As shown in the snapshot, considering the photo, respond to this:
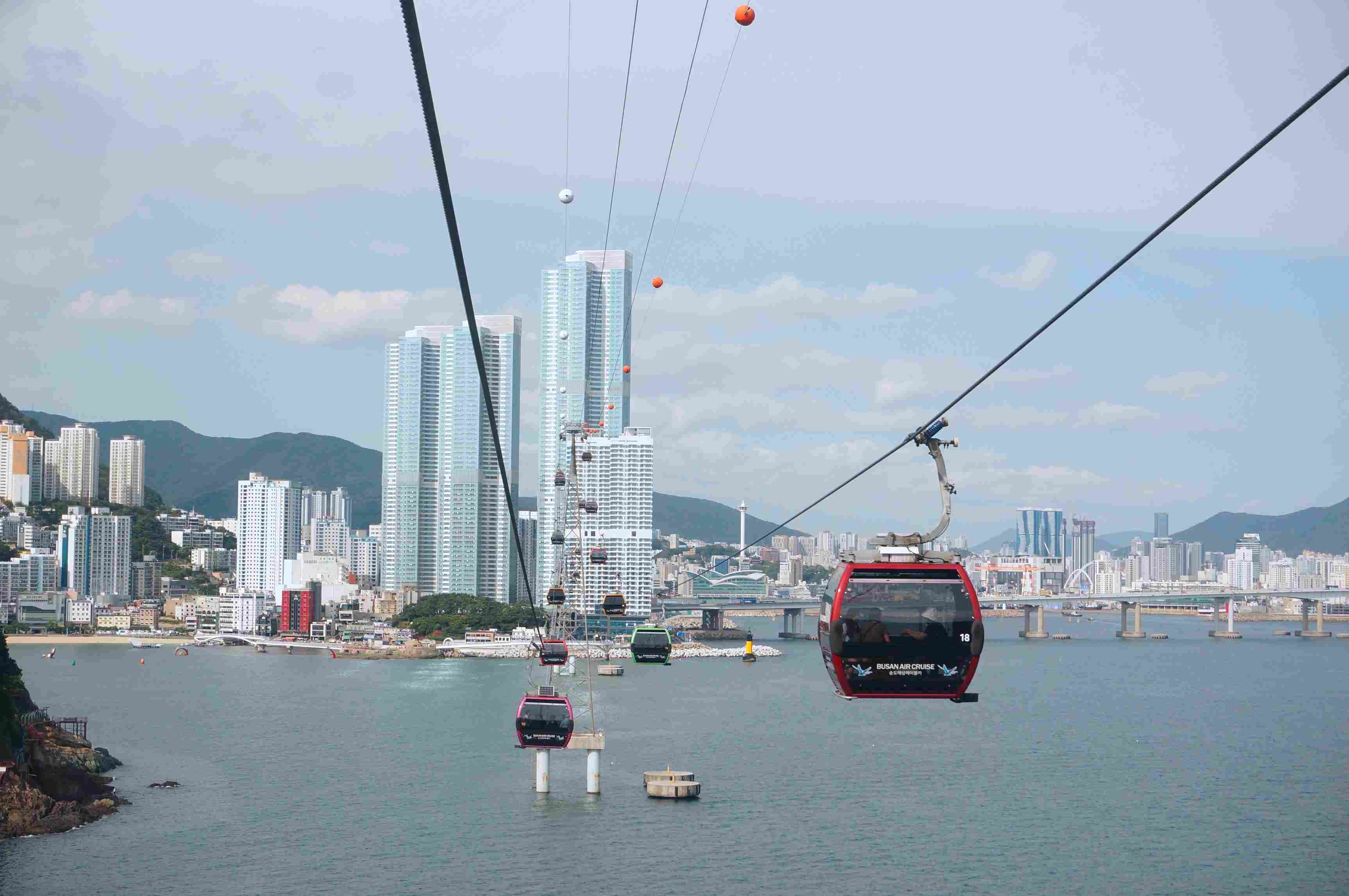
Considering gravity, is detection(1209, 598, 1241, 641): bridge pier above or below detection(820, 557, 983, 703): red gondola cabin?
below

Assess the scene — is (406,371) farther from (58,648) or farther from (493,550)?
(58,648)

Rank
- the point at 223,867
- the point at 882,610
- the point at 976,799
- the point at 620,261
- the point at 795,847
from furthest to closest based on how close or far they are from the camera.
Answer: the point at 620,261 < the point at 976,799 < the point at 795,847 < the point at 223,867 < the point at 882,610

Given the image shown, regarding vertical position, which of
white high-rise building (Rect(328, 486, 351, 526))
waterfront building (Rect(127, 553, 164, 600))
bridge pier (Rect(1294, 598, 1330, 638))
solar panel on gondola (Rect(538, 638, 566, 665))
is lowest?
bridge pier (Rect(1294, 598, 1330, 638))

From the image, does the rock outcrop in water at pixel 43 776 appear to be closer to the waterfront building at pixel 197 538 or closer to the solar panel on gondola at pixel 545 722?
the solar panel on gondola at pixel 545 722

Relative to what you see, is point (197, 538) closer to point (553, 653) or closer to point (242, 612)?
point (242, 612)

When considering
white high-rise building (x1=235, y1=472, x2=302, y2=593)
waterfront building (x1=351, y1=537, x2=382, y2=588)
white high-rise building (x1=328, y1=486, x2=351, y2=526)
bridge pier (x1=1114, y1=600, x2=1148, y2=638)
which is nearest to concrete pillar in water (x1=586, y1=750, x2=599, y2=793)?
bridge pier (x1=1114, y1=600, x2=1148, y2=638)

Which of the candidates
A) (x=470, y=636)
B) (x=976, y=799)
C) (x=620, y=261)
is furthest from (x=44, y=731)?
(x=620, y=261)

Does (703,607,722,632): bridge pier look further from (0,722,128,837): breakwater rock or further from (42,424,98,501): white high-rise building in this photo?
(0,722,128,837): breakwater rock
